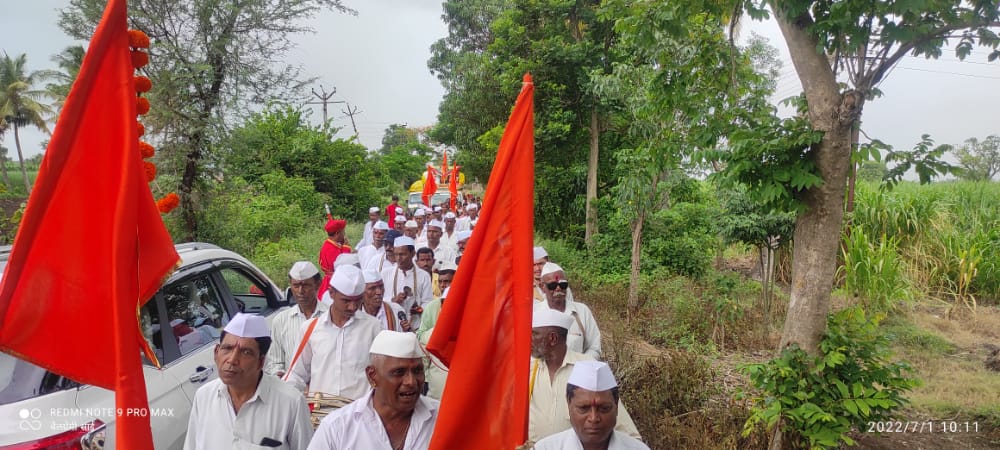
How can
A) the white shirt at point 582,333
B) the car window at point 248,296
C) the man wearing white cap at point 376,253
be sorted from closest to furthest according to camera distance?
1. the white shirt at point 582,333
2. the car window at point 248,296
3. the man wearing white cap at point 376,253

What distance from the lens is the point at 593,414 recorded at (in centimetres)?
265

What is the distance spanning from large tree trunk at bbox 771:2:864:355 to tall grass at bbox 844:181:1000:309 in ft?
20.5

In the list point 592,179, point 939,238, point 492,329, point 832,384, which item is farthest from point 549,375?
point 939,238

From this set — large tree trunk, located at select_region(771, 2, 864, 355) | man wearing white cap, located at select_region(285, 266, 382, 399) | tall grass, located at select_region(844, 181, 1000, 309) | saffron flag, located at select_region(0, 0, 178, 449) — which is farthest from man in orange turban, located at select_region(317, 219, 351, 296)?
tall grass, located at select_region(844, 181, 1000, 309)

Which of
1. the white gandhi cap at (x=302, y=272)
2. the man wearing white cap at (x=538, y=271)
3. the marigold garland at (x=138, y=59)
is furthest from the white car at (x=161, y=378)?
the man wearing white cap at (x=538, y=271)

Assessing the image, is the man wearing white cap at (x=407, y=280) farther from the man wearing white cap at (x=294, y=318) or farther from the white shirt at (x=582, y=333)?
the white shirt at (x=582, y=333)

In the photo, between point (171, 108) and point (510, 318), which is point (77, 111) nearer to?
point (510, 318)

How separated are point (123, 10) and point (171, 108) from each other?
7.42m

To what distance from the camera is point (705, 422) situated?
4902mm

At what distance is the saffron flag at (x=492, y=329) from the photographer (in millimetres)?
2494

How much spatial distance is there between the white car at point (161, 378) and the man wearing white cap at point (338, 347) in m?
0.69

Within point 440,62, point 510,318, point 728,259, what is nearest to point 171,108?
point 510,318

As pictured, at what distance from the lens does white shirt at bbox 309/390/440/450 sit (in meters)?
2.58

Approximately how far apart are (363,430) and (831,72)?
3.61 metres
